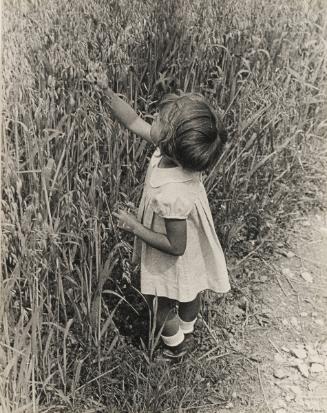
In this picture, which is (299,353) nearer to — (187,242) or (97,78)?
(187,242)

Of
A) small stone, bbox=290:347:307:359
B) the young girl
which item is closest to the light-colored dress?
the young girl

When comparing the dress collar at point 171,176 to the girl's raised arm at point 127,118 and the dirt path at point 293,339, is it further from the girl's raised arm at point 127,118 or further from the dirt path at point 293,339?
the dirt path at point 293,339

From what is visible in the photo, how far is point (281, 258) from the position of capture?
2215 millimetres

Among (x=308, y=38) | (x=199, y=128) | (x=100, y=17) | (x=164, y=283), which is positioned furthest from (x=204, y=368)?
(x=308, y=38)

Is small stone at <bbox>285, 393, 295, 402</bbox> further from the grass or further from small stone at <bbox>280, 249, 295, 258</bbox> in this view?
small stone at <bbox>280, 249, 295, 258</bbox>

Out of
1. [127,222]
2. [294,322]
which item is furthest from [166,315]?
[294,322]

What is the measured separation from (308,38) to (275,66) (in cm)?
18

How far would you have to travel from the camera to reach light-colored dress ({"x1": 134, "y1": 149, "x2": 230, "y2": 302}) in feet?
5.13

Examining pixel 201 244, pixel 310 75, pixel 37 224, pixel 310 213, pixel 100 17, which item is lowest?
pixel 310 213

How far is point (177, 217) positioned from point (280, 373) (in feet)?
2.13

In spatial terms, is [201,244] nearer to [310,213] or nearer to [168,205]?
[168,205]

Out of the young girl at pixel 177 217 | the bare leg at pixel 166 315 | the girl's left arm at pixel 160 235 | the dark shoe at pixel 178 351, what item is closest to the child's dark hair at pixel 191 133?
the young girl at pixel 177 217

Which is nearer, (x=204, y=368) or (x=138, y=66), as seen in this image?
(x=204, y=368)

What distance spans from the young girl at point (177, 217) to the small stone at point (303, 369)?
13.5 inches
